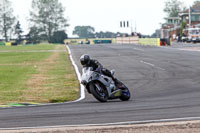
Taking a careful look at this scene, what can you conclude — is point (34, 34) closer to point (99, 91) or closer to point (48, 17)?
point (48, 17)

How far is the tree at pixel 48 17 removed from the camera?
144 m

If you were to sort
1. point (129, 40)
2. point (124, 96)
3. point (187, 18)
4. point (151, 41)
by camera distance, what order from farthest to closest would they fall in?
point (187, 18) < point (129, 40) < point (151, 41) < point (124, 96)

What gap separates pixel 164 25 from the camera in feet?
555

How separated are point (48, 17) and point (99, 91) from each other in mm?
132695

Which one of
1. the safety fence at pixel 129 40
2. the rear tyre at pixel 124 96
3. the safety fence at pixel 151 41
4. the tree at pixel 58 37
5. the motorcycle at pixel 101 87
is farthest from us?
the tree at pixel 58 37

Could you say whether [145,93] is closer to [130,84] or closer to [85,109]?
[130,84]

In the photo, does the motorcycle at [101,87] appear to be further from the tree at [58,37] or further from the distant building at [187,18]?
the tree at [58,37]

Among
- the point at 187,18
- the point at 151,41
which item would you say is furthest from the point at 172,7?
the point at 151,41

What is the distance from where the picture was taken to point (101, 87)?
13125 millimetres

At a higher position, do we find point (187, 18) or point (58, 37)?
point (187, 18)

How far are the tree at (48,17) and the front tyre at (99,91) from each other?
5179 inches

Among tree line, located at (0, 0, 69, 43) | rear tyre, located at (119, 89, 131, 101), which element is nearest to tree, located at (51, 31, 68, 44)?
tree line, located at (0, 0, 69, 43)

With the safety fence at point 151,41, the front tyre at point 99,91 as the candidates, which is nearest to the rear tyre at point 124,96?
the front tyre at point 99,91

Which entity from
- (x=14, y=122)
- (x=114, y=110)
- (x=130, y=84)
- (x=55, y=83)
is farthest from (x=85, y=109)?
(x=55, y=83)
